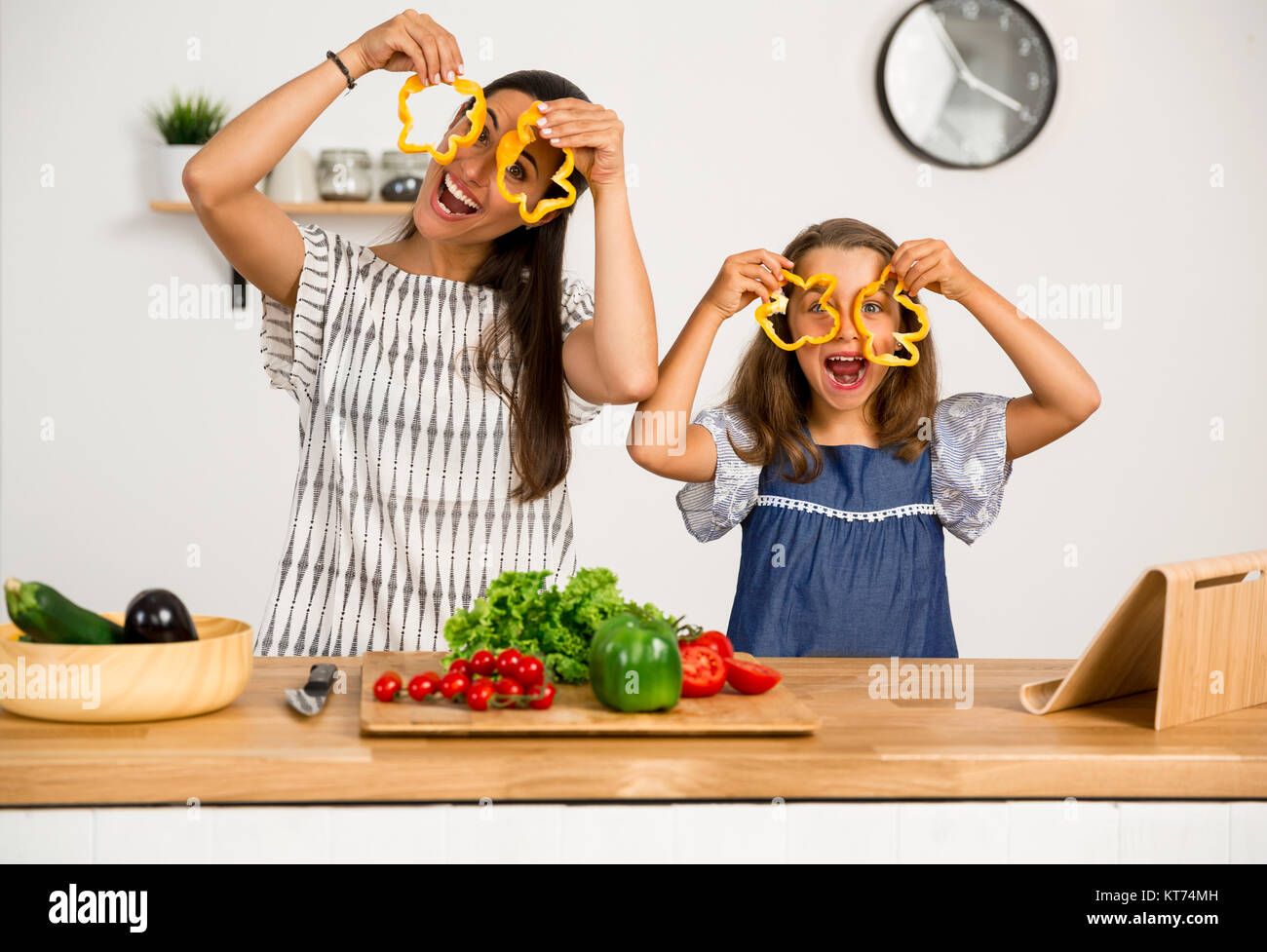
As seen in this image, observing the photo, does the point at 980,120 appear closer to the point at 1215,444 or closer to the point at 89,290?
the point at 1215,444

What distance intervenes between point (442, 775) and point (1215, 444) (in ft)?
10.4

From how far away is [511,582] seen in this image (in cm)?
127

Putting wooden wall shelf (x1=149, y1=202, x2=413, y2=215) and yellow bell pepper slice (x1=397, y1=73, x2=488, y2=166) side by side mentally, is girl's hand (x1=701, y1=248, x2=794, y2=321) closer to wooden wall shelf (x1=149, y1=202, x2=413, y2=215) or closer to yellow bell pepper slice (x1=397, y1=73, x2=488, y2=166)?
yellow bell pepper slice (x1=397, y1=73, x2=488, y2=166)

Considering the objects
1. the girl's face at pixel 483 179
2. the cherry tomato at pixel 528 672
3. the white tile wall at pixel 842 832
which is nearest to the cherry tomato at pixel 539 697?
the cherry tomato at pixel 528 672

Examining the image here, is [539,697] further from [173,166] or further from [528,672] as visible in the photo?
[173,166]

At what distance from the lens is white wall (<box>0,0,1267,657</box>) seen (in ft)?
10.7

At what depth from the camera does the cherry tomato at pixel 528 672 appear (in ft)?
3.70

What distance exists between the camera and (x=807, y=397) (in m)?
1.92

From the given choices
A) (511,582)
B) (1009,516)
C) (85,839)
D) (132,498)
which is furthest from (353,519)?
(1009,516)

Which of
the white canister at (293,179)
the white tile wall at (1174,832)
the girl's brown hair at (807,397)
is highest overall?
the white canister at (293,179)

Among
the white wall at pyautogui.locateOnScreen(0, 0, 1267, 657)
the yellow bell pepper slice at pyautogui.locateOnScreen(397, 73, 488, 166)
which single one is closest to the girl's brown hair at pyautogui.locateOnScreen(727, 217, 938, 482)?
the yellow bell pepper slice at pyautogui.locateOnScreen(397, 73, 488, 166)

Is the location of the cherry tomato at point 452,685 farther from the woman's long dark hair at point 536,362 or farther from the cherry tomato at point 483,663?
the woman's long dark hair at point 536,362

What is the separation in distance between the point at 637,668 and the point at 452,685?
18 cm

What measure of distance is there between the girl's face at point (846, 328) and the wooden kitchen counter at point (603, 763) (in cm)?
72
